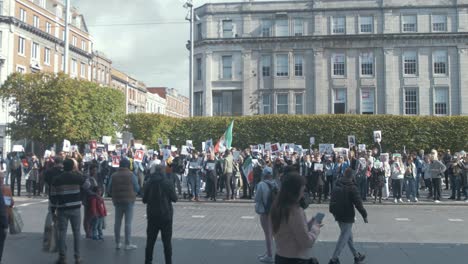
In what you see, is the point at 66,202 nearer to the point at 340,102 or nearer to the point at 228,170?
the point at 228,170

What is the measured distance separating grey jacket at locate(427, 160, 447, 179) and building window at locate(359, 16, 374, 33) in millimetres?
28218

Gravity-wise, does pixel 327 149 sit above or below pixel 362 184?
above

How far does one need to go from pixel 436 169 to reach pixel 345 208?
514 inches

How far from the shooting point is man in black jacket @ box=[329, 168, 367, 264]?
9.21 m

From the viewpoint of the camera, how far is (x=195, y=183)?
2147 centimetres

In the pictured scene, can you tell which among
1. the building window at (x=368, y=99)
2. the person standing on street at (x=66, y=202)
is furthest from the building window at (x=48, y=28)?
the person standing on street at (x=66, y=202)

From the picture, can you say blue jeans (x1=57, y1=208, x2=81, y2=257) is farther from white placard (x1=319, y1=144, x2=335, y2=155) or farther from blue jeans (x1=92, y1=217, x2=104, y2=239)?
white placard (x1=319, y1=144, x2=335, y2=155)

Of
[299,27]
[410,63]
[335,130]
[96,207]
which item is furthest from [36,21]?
[96,207]

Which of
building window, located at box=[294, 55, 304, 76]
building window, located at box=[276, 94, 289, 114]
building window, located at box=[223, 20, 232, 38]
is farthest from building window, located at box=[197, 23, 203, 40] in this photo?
building window, located at box=[276, 94, 289, 114]

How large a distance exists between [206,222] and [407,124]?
82.6ft

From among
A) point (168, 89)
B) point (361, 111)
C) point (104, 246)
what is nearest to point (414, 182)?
point (104, 246)

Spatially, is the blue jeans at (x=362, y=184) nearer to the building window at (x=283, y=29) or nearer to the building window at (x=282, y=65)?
the building window at (x=282, y=65)

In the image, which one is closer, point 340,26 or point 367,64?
point 367,64

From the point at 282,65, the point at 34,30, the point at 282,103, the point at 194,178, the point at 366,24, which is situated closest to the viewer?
the point at 194,178
